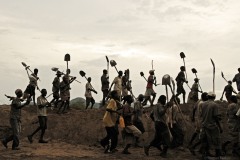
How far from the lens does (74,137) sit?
1459 cm

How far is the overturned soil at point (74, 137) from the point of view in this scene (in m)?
11.4

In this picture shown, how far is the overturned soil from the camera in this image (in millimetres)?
11352

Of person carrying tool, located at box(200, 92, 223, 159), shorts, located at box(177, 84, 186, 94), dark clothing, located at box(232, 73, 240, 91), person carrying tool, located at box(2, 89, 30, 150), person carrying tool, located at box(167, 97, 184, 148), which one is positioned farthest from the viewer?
shorts, located at box(177, 84, 186, 94)

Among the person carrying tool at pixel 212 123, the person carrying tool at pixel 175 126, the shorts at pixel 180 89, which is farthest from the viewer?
the shorts at pixel 180 89

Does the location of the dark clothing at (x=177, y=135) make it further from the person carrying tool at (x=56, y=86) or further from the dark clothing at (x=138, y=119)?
the person carrying tool at (x=56, y=86)

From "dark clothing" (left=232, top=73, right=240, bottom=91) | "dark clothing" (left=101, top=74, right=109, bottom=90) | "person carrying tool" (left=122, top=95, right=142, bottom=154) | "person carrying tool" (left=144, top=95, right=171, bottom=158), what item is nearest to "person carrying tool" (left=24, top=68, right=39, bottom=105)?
"dark clothing" (left=101, top=74, right=109, bottom=90)

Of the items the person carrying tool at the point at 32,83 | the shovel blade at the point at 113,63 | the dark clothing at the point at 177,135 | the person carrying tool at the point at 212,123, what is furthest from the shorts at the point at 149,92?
the person carrying tool at the point at 212,123

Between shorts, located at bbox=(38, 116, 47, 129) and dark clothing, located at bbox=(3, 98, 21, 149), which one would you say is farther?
shorts, located at bbox=(38, 116, 47, 129)

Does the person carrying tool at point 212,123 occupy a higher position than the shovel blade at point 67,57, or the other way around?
the shovel blade at point 67,57

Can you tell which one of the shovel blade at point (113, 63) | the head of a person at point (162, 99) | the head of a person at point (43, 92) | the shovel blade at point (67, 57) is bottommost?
the head of a person at point (162, 99)

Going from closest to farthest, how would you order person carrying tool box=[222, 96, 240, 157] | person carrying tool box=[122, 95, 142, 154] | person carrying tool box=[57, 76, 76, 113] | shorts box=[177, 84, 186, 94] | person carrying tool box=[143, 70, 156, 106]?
person carrying tool box=[122, 95, 142, 154]
person carrying tool box=[222, 96, 240, 157]
person carrying tool box=[57, 76, 76, 113]
person carrying tool box=[143, 70, 156, 106]
shorts box=[177, 84, 186, 94]

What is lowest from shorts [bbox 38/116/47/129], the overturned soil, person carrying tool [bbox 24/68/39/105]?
the overturned soil

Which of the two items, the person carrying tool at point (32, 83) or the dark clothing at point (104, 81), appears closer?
the person carrying tool at point (32, 83)

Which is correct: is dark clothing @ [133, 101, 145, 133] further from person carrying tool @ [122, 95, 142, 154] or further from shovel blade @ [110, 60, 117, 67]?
shovel blade @ [110, 60, 117, 67]
